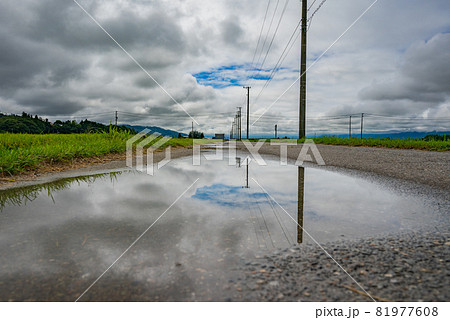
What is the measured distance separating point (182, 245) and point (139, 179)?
245 centimetres

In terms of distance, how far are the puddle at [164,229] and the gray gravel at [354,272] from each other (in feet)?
0.37

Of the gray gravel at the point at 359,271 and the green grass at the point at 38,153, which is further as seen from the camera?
the green grass at the point at 38,153

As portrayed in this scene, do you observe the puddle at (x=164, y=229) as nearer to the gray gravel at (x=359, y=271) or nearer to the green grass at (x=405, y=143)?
the gray gravel at (x=359, y=271)

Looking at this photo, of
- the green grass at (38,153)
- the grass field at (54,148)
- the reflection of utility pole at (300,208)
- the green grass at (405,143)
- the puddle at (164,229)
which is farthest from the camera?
the green grass at (405,143)

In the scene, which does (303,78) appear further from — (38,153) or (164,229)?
(164,229)

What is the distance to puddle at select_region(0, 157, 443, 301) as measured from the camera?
1064mm
